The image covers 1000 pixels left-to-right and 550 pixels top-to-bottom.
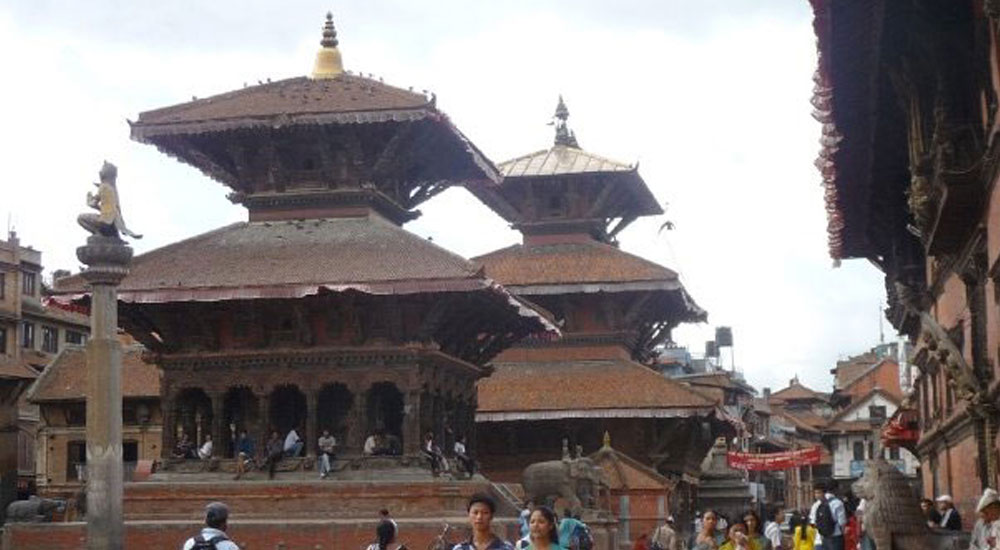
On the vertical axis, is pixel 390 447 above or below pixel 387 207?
below

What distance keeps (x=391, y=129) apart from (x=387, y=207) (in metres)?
2.08

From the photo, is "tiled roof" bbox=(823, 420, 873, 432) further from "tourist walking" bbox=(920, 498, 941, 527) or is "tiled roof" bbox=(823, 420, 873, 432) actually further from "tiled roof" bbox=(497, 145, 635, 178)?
"tourist walking" bbox=(920, 498, 941, 527)

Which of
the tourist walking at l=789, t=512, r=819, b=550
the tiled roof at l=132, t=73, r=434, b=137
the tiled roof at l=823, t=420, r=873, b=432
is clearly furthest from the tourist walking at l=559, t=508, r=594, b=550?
the tiled roof at l=823, t=420, r=873, b=432

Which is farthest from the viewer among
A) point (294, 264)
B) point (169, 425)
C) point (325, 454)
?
point (169, 425)

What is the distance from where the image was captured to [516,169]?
4828 cm

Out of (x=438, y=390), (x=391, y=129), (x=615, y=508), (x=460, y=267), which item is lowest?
(x=615, y=508)

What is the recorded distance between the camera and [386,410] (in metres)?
30.9

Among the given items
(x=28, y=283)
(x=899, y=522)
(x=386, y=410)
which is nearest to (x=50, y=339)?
(x=28, y=283)

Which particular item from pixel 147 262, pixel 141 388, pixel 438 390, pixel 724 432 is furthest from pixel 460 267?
pixel 141 388

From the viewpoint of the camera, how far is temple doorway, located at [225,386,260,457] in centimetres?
3025

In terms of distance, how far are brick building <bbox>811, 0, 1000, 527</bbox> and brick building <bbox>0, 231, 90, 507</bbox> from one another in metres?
45.9

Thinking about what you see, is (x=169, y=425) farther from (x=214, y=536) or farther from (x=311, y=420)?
(x=214, y=536)

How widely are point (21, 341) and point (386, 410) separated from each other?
42.7 meters

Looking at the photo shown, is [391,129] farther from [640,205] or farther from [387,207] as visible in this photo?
[640,205]
